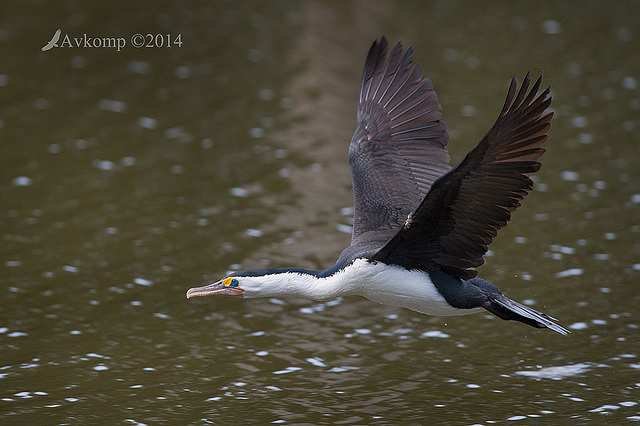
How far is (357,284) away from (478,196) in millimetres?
1352

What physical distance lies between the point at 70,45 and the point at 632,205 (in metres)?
11.4

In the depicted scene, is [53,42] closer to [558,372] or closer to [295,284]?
[295,284]

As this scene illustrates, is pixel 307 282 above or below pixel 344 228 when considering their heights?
below

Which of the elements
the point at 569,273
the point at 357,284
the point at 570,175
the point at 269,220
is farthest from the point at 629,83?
the point at 357,284

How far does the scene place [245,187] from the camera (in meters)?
13.4

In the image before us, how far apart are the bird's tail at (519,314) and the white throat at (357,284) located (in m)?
0.23

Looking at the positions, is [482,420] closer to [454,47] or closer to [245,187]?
[245,187]

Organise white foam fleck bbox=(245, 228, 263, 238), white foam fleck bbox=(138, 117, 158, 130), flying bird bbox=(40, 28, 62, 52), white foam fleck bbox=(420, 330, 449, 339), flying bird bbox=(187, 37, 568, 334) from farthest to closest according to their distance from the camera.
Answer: flying bird bbox=(40, 28, 62, 52) < white foam fleck bbox=(138, 117, 158, 130) < white foam fleck bbox=(245, 228, 263, 238) < white foam fleck bbox=(420, 330, 449, 339) < flying bird bbox=(187, 37, 568, 334)

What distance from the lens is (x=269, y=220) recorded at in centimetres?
1242

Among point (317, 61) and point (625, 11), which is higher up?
point (625, 11)

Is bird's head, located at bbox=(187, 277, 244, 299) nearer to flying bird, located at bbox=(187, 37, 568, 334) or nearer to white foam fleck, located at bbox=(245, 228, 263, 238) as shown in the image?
flying bird, located at bbox=(187, 37, 568, 334)

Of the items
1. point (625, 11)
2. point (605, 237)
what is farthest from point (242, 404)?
point (625, 11)

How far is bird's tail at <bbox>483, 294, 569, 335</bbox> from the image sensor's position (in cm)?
729

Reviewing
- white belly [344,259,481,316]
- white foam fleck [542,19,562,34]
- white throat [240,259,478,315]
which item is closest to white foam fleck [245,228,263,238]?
white throat [240,259,478,315]
